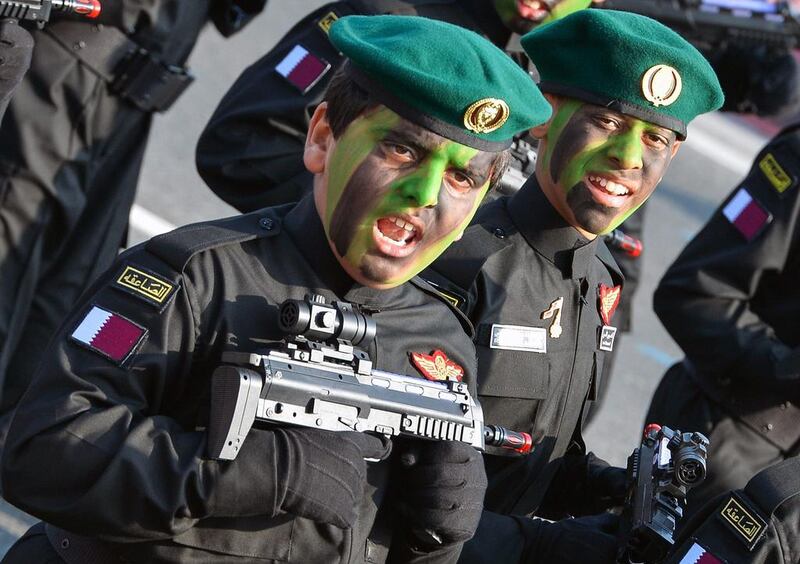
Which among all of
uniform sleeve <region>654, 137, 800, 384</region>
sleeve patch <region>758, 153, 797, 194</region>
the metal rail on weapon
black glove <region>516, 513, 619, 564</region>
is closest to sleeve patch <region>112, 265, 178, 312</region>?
the metal rail on weapon

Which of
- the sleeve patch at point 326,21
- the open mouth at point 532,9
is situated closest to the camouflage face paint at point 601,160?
the open mouth at point 532,9

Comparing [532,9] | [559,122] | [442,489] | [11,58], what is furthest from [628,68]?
[11,58]

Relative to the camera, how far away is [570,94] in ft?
14.7

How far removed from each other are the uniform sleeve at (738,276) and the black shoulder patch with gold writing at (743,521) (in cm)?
192

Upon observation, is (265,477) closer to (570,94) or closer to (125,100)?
(570,94)

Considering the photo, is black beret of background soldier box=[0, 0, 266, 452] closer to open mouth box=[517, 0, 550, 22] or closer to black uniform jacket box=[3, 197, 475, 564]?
open mouth box=[517, 0, 550, 22]

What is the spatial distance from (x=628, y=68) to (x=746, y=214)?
Answer: 1.83m

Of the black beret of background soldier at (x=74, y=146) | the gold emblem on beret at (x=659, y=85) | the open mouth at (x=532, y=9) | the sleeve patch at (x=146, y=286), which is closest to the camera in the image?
the sleeve patch at (x=146, y=286)

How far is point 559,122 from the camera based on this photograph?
4.51 meters

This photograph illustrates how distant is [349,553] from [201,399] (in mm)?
487

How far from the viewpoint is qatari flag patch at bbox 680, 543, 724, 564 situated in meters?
3.96

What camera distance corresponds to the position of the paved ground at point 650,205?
9.67 meters

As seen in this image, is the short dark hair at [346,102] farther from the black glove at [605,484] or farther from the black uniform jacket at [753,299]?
the black uniform jacket at [753,299]

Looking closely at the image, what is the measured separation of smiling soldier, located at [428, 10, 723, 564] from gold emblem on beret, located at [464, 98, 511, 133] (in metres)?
0.91
